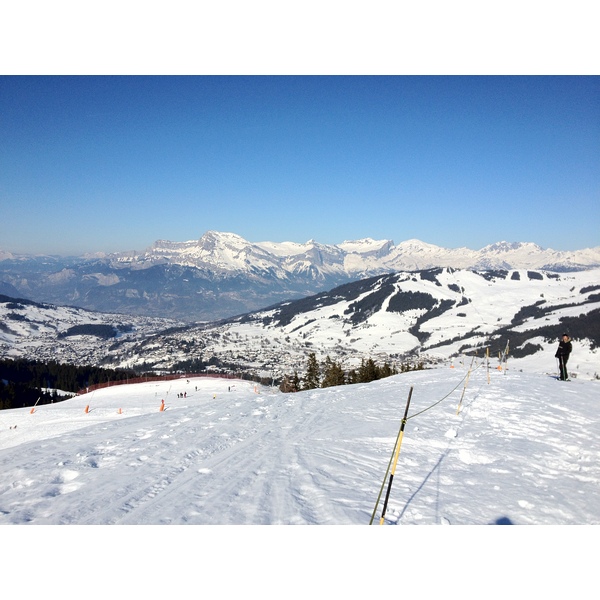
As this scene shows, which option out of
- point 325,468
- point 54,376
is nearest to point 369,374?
point 325,468

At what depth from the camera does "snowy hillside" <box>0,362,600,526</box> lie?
16.4ft

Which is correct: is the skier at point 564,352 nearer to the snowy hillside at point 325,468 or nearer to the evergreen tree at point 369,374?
the snowy hillside at point 325,468

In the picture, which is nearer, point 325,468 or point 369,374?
point 325,468

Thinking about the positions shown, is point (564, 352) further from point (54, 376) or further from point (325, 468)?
point (54, 376)

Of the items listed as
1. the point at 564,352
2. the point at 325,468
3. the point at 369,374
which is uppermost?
the point at 564,352

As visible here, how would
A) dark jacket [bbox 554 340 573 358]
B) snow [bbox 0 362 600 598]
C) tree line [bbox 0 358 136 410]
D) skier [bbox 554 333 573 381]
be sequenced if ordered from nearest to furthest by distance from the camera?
snow [bbox 0 362 600 598] → skier [bbox 554 333 573 381] → dark jacket [bbox 554 340 573 358] → tree line [bbox 0 358 136 410]

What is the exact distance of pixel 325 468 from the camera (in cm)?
652

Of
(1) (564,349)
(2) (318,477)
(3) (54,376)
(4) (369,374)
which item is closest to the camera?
(2) (318,477)

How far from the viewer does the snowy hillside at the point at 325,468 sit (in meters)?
5.00

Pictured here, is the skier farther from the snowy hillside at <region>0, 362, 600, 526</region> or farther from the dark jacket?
the snowy hillside at <region>0, 362, 600, 526</region>

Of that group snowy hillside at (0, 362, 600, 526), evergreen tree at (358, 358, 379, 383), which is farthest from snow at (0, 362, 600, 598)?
evergreen tree at (358, 358, 379, 383)

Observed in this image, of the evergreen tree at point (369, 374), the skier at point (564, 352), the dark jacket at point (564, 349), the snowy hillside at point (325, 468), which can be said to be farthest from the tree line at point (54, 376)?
the dark jacket at point (564, 349)
